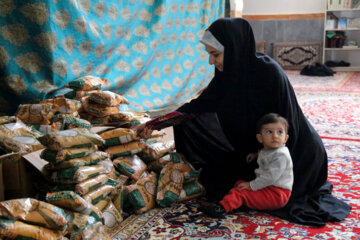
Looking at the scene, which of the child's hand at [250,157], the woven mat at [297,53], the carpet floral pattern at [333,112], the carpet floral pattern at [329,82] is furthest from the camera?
the woven mat at [297,53]

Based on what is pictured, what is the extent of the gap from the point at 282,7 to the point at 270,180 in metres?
6.56

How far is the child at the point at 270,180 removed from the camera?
1.76 metres

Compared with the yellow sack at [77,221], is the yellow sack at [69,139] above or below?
above

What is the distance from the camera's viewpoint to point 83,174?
1688mm

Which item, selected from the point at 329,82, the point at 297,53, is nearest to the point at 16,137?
the point at 329,82

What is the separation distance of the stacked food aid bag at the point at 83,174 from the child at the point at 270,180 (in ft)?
1.34

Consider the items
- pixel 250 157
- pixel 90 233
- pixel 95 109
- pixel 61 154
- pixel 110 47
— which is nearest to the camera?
pixel 90 233

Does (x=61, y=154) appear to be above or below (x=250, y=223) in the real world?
above

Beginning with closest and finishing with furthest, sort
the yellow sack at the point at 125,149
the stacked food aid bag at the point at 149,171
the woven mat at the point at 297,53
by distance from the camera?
the stacked food aid bag at the point at 149,171, the yellow sack at the point at 125,149, the woven mat at the point at 297,53

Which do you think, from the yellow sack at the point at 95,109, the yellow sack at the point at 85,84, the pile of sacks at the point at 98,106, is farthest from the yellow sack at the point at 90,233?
the yellow sack at the point at 85,84

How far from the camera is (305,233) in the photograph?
1.63m

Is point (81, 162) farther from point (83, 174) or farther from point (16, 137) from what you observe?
point (16, 137)

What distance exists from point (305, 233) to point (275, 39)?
660 cm

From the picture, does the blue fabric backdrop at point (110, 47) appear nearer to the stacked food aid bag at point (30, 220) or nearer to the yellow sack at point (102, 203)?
the yellow sack at point (102, 203)
